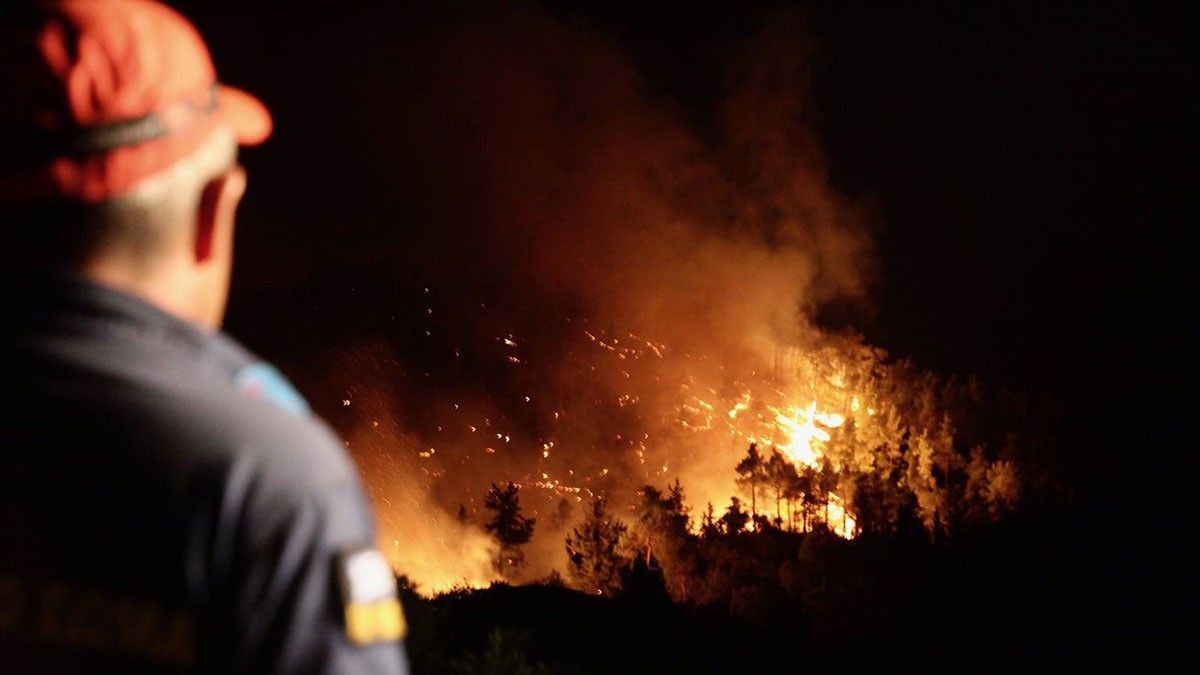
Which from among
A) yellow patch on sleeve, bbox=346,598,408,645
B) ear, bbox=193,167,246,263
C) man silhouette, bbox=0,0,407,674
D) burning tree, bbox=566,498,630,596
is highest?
burning tree, bbox=566,498,630,596

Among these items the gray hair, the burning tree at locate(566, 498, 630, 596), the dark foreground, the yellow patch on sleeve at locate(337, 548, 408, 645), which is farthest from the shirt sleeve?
the burning tree at locate(566, 498, 630, 596)

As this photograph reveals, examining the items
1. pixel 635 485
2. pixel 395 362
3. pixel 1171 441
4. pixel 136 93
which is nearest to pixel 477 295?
pixel 395 362

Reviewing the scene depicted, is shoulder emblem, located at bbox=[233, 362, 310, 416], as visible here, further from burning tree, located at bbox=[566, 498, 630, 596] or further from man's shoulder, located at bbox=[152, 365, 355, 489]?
burning tree, located at bbox=[566, 498, 630, 596]

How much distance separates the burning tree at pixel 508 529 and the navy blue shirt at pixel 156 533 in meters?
16.1

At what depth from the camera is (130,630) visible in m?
0.98

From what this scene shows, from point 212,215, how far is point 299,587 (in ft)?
1.84

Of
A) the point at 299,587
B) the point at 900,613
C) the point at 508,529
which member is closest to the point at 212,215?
the point at 299,587

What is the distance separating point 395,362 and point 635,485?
18.8 feet

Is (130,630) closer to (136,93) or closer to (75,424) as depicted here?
(75,424)

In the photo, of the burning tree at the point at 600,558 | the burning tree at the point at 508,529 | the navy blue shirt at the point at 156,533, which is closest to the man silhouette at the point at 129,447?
the navy blue shirt at the point at 156,533

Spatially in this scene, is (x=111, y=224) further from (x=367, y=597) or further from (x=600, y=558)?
(x=600, y=558)

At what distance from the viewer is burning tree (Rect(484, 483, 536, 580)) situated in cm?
1711

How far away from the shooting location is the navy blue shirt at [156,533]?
0.97m

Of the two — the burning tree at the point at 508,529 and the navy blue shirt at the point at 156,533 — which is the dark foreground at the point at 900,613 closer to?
the burning tree at the point at 508,529
